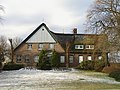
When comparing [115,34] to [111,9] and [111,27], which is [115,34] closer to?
[111,27]

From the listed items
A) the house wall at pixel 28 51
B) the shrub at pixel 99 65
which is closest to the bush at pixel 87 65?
the shrub at pixel 99 65

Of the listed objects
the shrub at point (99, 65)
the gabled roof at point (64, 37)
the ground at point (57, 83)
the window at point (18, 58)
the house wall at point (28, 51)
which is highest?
the gabled roof at point (64, 37)

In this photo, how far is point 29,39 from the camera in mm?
69875

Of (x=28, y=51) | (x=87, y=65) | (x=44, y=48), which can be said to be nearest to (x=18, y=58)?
(x=28, y=51)

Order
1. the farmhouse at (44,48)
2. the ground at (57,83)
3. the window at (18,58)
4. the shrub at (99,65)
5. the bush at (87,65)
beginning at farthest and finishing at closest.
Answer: the window at (18,58) → the farmhouse at (44,48) → the bush at (87,65) → the shrub at (99,65) → the ground at (57,83)

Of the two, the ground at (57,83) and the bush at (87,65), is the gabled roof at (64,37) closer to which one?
the bush at (87,65)

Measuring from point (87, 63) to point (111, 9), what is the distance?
1784cm

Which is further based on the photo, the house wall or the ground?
the house wall

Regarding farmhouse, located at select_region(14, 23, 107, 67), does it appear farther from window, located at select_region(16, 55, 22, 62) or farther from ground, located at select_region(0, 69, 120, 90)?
ground, located at select_region(0, 69, 120, 90)

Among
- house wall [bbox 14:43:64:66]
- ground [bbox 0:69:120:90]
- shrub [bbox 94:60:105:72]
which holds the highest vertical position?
house wall [bbox 14:43:64:66]

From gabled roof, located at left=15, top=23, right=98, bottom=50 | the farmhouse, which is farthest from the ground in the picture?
gabled roof, located at left=15, top=23, right=98, bottom=50

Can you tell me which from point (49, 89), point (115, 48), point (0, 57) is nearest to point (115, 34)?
point (115, 48)

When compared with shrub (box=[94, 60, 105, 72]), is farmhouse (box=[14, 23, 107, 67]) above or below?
above

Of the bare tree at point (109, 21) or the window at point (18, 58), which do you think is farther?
the window at point (18, 58)
